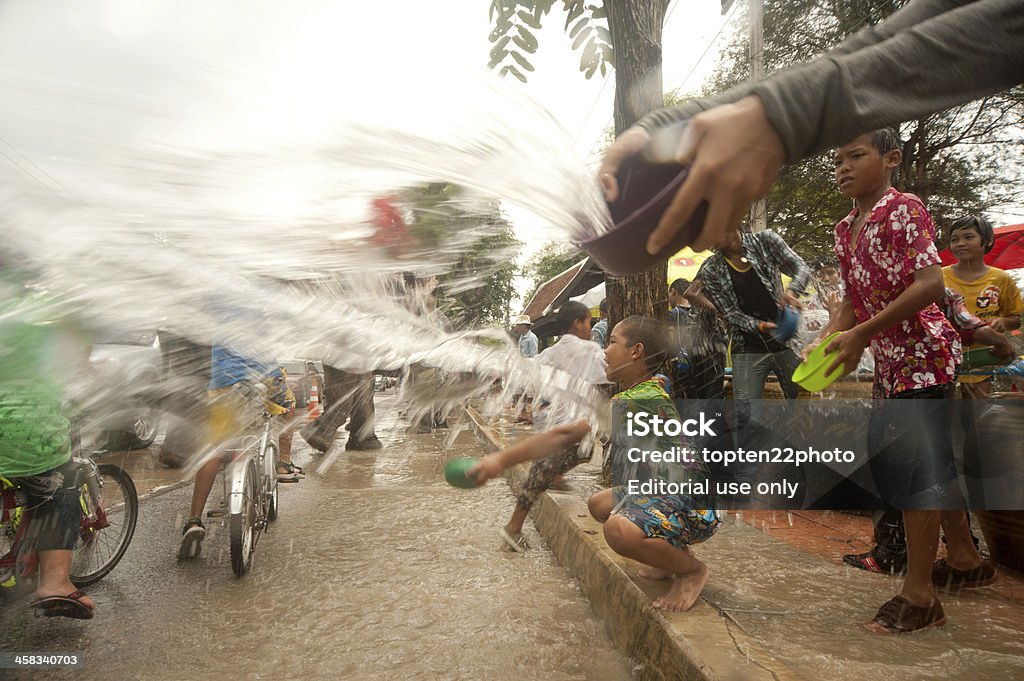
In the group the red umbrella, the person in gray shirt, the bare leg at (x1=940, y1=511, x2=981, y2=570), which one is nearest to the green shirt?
the person in gray shirt

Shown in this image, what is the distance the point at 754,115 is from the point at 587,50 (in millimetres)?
2706

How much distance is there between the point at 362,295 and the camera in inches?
79.4

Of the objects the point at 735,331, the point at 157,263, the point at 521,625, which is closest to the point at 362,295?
the point at 157,263

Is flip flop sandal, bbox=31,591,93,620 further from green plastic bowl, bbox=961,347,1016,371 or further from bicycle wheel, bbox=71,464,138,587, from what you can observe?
green plastic bowl, bbox=961,347,1016,371

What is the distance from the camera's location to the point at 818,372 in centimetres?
218

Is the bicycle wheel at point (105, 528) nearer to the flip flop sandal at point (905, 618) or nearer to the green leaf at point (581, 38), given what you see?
the green leaf at point (581, 38)

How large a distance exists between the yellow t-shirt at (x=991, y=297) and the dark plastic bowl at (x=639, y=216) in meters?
3.49

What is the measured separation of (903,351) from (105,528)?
400 centimetres

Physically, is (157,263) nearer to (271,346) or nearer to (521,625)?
(271,346)

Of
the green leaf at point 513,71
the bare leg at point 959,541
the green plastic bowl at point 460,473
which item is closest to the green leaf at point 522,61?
the green leaf at point 513,71

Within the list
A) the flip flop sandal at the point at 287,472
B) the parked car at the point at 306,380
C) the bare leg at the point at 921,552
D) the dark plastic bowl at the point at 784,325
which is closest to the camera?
the bare leg at the point at 921,552

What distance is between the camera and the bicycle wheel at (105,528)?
3465 mm

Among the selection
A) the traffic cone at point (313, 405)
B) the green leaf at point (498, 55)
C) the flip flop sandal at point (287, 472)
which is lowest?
the flip flop sandal at point (287, 472)

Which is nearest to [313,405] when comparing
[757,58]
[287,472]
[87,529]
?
[287,472]
